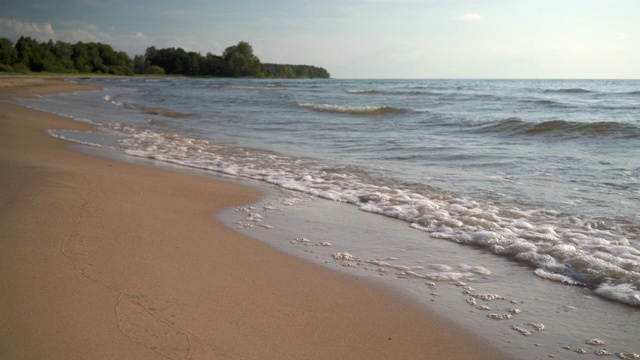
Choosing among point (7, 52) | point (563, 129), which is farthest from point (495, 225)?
point (7, 52)

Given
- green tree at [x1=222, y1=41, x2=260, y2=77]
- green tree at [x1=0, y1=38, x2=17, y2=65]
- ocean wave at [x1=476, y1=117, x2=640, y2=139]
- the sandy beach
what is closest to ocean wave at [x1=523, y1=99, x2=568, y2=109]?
ocean wave at [x1=476, y1=117, x2=640, y2=139]

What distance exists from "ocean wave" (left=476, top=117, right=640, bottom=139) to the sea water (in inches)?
2.0

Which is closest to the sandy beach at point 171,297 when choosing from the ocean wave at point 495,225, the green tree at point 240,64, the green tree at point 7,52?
the ocean wave at point 495,225

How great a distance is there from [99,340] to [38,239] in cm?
149

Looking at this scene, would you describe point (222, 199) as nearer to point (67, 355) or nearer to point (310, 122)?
point (67, 355)

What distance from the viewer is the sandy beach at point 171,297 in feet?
7.26

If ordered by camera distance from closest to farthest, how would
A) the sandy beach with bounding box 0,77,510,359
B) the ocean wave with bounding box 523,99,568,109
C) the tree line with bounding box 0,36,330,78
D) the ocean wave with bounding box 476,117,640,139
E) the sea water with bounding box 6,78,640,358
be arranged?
the sandy beach with bounding box 0,77,510,359
the sea water with bounding box 6,78,640,358
the ocean wave with bounding box 476,117,640,139
the ocean wave with bounding box 523,99,568,109
the tree line with bounding box 0,36,330,78

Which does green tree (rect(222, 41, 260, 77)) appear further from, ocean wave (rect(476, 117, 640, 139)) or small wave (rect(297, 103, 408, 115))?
ocean wave (rect(476, 117, 640, 139))

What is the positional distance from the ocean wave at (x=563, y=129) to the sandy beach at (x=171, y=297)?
31.5 ft

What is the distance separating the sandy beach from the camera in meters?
2.21

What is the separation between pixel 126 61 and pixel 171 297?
10391cm

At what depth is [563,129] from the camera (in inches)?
471

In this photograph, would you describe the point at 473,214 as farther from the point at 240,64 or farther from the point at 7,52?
the point at 240,64

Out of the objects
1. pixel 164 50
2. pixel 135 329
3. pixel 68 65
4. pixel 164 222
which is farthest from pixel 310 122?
pixel 164 50
